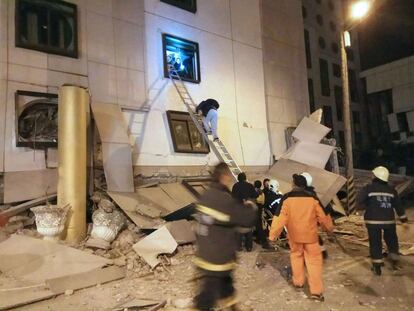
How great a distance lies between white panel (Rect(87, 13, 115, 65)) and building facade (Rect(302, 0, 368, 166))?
15792 mm

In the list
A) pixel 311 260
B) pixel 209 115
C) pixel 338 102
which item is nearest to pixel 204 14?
pixel 209 115

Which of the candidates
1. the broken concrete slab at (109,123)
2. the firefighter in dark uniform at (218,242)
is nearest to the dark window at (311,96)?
the broken concrete slab at (109,123)

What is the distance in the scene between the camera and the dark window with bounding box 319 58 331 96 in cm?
2428

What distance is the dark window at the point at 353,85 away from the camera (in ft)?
88.8

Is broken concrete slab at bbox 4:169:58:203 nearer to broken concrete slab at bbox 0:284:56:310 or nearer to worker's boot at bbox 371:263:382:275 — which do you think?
broken concrete slab at bbox 0:284:56:310

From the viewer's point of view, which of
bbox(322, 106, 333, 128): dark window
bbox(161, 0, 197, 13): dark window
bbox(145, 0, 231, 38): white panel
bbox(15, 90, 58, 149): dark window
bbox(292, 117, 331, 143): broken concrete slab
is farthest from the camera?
bbox(322, 106, 333, 128): dark window

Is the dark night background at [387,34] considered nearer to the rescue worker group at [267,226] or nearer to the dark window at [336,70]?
the dark window at [336,70]

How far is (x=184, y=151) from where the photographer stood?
37.2 ft

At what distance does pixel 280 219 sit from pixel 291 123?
10.1 meters

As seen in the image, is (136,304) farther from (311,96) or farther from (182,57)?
(311,96)

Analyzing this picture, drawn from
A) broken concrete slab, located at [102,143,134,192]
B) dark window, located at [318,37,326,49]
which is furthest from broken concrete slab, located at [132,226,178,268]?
dark window, located at [318,37,326,49]

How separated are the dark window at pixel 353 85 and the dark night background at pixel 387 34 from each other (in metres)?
1.29

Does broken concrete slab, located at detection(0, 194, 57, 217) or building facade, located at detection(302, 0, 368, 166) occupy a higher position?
building facade, located at detection(302, 0, 368, 166)

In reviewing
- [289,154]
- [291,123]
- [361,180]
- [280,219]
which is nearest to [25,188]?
[280,219]
